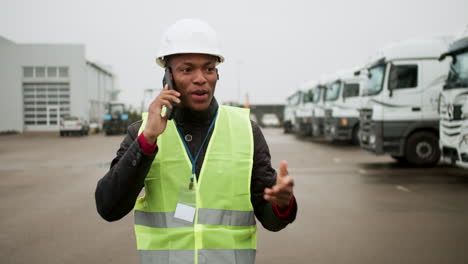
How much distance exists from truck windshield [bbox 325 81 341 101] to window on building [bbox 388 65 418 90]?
27.9ft

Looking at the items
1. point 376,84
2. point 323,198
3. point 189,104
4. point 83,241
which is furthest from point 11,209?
point 376,84

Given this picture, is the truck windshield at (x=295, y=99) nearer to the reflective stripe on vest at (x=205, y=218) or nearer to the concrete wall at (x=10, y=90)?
the concrete wall at (x=10, y=90)

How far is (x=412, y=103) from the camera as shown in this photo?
13141 mm

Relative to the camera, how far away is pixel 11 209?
26.2ft

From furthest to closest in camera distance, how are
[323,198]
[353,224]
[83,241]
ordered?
[323,198] < [353,224] < [83,241]

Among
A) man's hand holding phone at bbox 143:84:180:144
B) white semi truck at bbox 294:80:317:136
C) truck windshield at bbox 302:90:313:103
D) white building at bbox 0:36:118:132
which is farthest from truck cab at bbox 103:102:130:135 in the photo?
man's hand holding phone at bbox 143:84:180:144

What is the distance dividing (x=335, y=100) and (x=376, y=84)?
8.01 metres

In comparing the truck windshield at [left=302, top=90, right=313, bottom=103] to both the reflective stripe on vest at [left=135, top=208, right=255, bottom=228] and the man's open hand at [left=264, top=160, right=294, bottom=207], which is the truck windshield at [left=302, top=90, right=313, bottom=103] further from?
the man's open hand at [left=264, top=160, right=294, bottom=207]

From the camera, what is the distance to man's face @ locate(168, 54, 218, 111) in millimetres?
2275

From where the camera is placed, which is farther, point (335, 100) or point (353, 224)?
point (335, 100)

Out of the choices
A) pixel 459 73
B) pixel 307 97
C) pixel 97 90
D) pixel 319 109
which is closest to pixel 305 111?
pixel 307 97

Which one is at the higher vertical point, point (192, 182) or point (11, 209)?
point (192, 182)

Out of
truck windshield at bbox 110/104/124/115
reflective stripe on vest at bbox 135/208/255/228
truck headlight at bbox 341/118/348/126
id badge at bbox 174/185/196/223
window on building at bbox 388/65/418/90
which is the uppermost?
window on building at bbox 388/65/418/90

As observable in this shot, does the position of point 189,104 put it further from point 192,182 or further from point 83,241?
point 83,241
